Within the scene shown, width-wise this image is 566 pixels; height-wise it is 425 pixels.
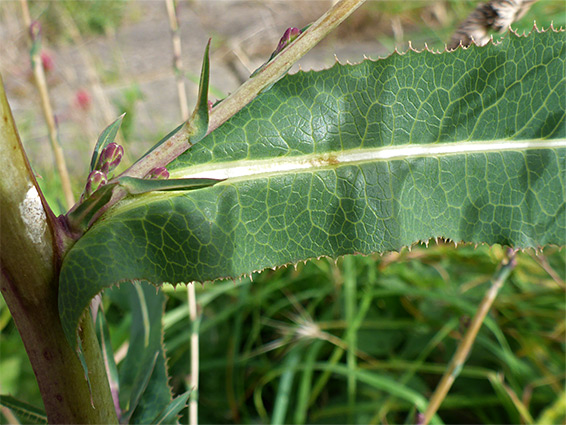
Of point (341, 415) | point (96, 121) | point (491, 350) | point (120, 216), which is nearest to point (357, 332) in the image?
point (341, 415)

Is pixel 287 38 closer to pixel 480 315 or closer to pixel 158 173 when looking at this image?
pixel 158 173

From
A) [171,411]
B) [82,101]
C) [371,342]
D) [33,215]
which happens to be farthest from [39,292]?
[82,101]

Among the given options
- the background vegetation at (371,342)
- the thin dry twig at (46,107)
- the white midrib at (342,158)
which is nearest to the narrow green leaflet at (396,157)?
the white midrib at (342,158)

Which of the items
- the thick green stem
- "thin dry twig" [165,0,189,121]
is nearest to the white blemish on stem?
the thick green stem

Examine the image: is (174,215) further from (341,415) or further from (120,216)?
(341,415)

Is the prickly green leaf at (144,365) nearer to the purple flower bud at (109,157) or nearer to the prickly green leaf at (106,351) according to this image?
the prickly green leaf at (106,351)

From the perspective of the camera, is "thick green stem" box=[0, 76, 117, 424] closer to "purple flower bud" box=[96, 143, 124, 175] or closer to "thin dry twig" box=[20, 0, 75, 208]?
"purple flower bud" box=[96, 143, 124, 175]
